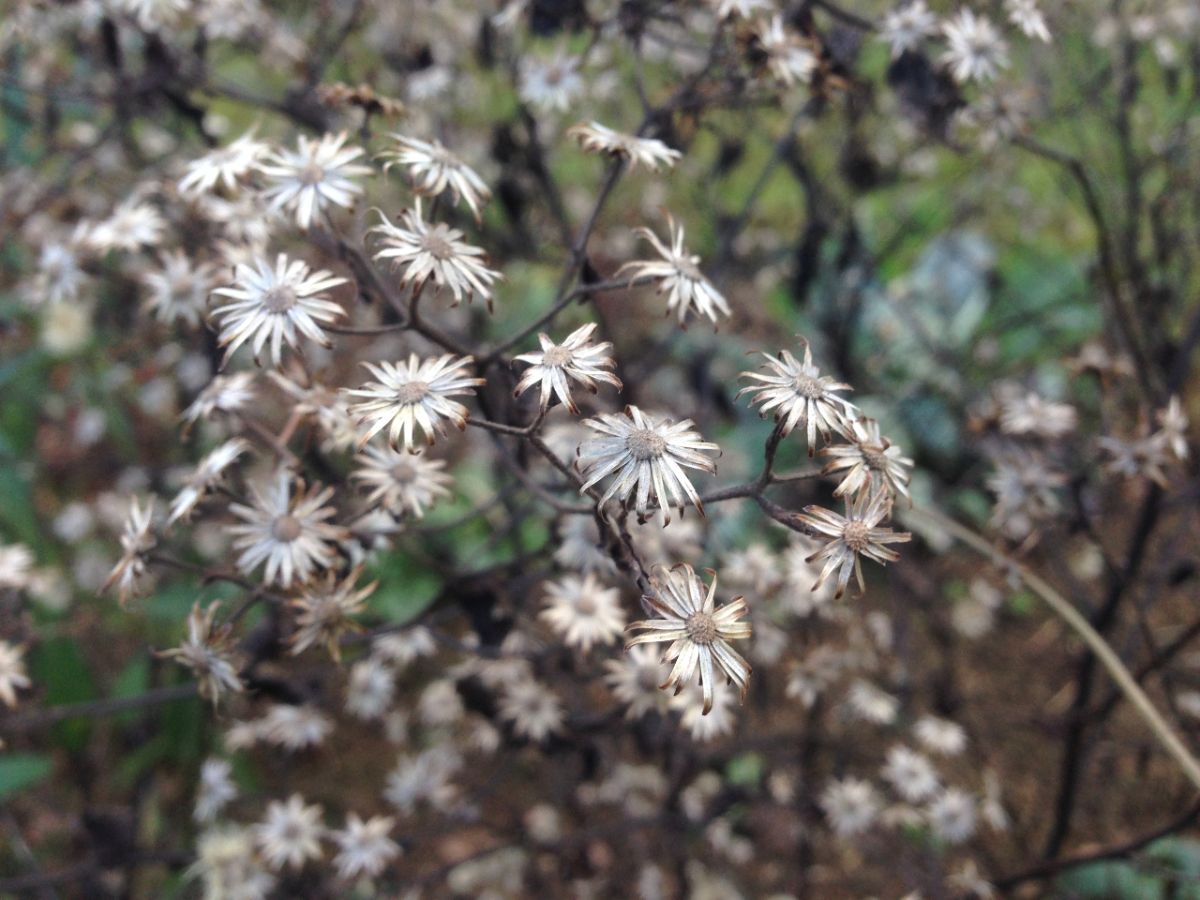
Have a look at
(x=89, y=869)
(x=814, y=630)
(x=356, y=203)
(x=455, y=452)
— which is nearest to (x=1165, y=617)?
(x=814, y=630)

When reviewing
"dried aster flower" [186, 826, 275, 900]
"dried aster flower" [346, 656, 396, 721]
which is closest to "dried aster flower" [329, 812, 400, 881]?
"dried aster flower" [186, 826, 275, 900]

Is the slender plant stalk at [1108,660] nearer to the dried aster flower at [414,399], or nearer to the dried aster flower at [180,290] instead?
the dried aster flower at [414,399]

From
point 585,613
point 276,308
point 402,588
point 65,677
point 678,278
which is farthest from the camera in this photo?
point 402,588

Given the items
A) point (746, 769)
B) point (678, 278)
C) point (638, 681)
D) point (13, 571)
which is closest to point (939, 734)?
point (746, 769)

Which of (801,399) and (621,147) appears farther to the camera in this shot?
(621,147)

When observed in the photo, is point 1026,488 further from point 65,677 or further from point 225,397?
point 65,677

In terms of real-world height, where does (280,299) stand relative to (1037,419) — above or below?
below
